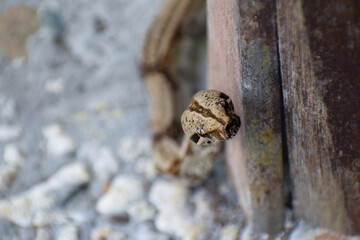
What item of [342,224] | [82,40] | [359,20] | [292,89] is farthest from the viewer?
[82,40]

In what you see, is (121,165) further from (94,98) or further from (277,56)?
(277,56)

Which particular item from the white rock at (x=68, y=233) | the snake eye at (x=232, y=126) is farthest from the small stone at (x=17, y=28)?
the snake eye at (x=232, y=126)

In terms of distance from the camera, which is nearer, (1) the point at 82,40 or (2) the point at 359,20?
(2) the point at 359,20

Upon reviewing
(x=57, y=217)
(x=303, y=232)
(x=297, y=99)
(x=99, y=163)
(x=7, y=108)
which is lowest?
(x=303, y=232)

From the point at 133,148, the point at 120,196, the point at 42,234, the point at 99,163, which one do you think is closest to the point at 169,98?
the point at 133,148

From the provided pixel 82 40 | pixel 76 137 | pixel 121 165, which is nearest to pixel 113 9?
pixel 82 40

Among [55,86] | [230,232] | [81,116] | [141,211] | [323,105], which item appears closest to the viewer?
[323,105]

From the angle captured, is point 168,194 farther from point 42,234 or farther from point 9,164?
point 9,164
